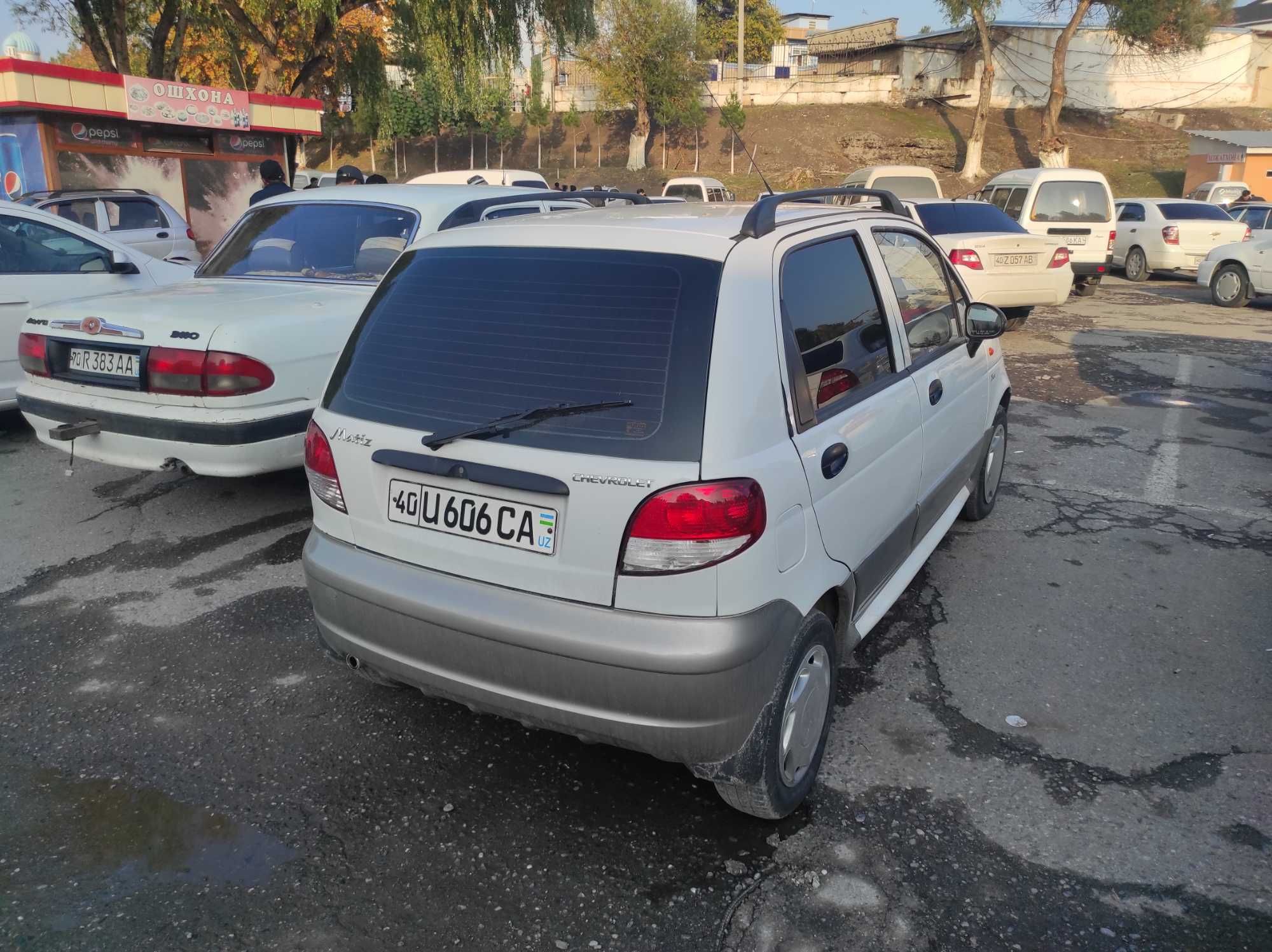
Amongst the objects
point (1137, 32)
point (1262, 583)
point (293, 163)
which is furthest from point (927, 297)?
point (1137, 32)

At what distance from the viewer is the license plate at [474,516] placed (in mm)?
2635

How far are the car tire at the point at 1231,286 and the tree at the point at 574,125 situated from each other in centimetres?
3934

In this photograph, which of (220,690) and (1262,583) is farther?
(1262,583)

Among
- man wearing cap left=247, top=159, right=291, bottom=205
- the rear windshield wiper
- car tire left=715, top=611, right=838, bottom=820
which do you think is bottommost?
car tire left=715, top=611, right=838, bottom=820

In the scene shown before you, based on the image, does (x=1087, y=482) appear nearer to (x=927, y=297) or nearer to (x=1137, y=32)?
(x=927, y=297)

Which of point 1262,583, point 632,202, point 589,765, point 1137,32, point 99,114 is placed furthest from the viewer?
point 1137,32

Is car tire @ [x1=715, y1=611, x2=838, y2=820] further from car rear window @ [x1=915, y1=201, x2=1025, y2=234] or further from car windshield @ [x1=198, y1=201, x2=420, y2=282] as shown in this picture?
car rear window @ [x1=915, y1=201, x2=1025, y2=234]

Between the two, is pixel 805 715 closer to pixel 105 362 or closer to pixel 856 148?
pixel 105 362

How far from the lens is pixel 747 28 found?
6438 centimetres

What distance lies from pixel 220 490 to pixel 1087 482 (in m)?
5.39

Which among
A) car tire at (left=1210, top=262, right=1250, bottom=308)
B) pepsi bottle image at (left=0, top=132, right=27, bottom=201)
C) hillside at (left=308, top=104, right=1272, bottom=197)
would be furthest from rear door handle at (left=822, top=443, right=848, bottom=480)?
hillside at (left=308, top=104, right=1272, bottom=197)

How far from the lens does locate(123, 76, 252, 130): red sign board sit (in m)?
16.0

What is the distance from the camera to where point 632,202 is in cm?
564

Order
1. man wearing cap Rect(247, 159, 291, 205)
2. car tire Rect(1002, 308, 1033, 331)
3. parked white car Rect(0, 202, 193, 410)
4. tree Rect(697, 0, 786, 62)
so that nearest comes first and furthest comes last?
parked white car Rect(0, 202, 193, 410) < man wearing cap Rect(247, 159, 291, 205) < car tire Rect(1002, 308, 1033, 331) < tree Rect(697, 0, 786, 62)
